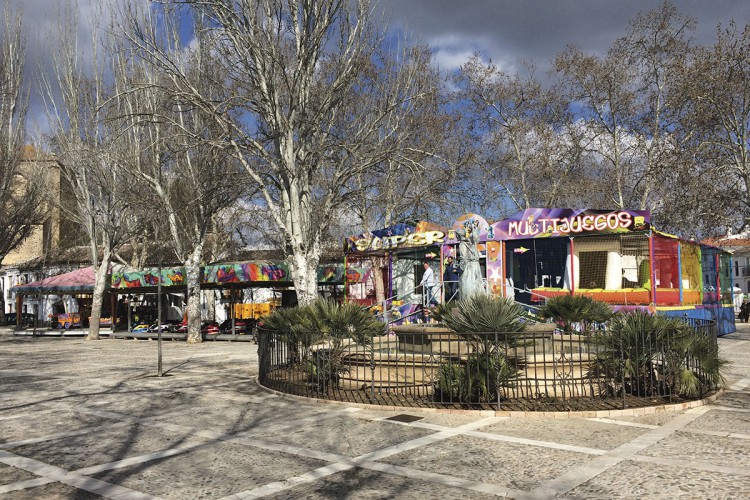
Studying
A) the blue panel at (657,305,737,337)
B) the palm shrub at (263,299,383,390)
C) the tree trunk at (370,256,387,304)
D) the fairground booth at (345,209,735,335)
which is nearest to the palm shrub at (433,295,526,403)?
the palm shrub at (263,299,383,390)

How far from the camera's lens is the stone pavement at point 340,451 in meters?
5.43

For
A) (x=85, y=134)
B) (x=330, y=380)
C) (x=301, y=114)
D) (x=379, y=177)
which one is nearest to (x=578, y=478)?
(x=330, y=380)

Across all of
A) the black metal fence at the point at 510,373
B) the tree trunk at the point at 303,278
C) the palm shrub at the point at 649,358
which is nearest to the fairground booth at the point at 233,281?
the tree trunk at the point at 303,278

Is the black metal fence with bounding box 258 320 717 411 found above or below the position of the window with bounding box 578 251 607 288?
below

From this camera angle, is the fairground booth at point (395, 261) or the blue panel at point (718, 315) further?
the fairground booth at point (395, 261)

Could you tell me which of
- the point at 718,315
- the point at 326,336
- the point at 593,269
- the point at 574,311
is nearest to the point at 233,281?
the point at 593,269

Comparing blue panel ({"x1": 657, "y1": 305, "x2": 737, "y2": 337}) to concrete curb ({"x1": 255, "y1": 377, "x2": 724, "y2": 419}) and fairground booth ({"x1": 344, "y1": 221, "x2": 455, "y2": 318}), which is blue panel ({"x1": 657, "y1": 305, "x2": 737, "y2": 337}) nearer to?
fairground booth ({"x1": 344, "y1": 221, "x2": 455, "y2": 318})

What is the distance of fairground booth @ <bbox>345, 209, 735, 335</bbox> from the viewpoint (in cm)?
1984

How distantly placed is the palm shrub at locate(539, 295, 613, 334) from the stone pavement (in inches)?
147

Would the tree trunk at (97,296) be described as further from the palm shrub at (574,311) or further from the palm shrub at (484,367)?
the palm shrub at (484,367)

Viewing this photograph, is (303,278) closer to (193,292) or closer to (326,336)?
(326,336)

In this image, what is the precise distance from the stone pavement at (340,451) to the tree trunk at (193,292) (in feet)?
52.1

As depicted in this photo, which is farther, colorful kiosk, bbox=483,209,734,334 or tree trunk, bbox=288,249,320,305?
colorful kiosk, bbox=483,209,734,334

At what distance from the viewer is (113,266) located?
38.1 m
